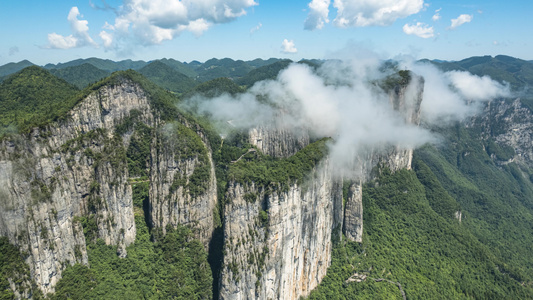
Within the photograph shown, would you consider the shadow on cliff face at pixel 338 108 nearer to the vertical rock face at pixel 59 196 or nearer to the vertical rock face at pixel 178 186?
the vertical rock face at pixel 178 186

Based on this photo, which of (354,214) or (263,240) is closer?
(263,240)

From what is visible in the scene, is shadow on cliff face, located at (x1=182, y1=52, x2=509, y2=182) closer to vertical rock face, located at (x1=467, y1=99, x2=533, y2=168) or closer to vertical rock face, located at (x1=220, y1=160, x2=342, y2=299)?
vertical rock face, located at (x1=220, y1=160, x2=342, y2=299)

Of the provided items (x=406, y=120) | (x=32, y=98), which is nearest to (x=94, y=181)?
(x=32, y=98)

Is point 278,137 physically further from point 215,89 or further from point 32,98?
point 32,98

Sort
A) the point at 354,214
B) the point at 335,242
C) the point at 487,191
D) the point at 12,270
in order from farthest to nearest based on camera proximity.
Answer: the point at 487,191 < the point at 354,214 < the point at 335,242 < the point at 12,270

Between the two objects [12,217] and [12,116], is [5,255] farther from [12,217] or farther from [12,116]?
[12,116]

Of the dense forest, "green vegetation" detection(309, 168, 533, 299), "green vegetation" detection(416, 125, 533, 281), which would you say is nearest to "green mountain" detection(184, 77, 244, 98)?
the dense forest

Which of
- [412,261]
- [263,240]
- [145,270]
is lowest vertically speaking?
[412,261]
